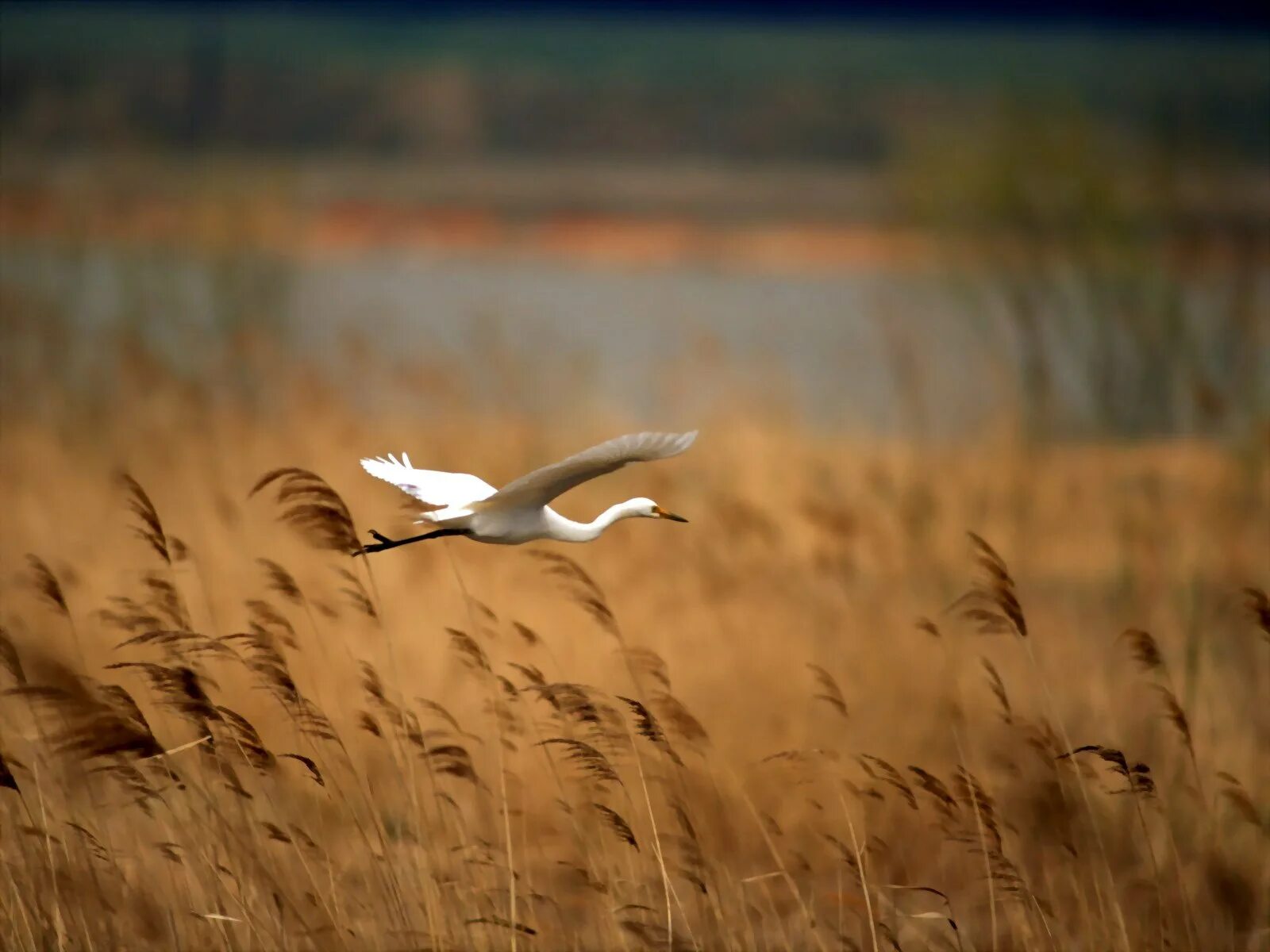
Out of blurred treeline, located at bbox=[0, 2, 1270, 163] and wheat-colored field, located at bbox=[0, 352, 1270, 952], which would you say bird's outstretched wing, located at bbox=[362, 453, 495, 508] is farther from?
blurred treeline, located at bbox=[0, 2, 1270, 163]

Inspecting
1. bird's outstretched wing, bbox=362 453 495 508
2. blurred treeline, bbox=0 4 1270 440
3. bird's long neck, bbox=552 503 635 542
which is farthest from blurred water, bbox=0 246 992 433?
bird's long neck, bbox=552 503 635 542

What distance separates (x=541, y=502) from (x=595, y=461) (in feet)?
0.43

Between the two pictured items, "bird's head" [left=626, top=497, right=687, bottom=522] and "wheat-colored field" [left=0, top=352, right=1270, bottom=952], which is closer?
"bird's head" [left=626, top=497, right=687, bottom=522]

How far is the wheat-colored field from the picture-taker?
11.0 feet

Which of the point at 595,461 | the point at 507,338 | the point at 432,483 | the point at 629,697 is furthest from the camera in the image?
the point at 507,338

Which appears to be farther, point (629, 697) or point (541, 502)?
point (629, 697)

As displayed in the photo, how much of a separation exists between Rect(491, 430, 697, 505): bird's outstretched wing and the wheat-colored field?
95 cm

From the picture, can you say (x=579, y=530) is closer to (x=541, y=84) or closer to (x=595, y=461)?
(x=595, y=461)

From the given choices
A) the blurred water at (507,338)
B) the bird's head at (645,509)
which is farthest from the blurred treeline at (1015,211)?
the bird's head at (645,509)

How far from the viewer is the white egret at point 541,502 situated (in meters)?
1.91

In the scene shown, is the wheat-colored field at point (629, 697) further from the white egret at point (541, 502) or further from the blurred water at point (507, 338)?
the white egret at point (541, 502)

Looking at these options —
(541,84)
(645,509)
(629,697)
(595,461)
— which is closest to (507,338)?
(629,697)

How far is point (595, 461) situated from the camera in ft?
6.28

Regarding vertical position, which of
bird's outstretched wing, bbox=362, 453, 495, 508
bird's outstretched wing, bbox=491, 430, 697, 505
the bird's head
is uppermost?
bird's outstretched wing, bbox=362, 453, 495, 508
